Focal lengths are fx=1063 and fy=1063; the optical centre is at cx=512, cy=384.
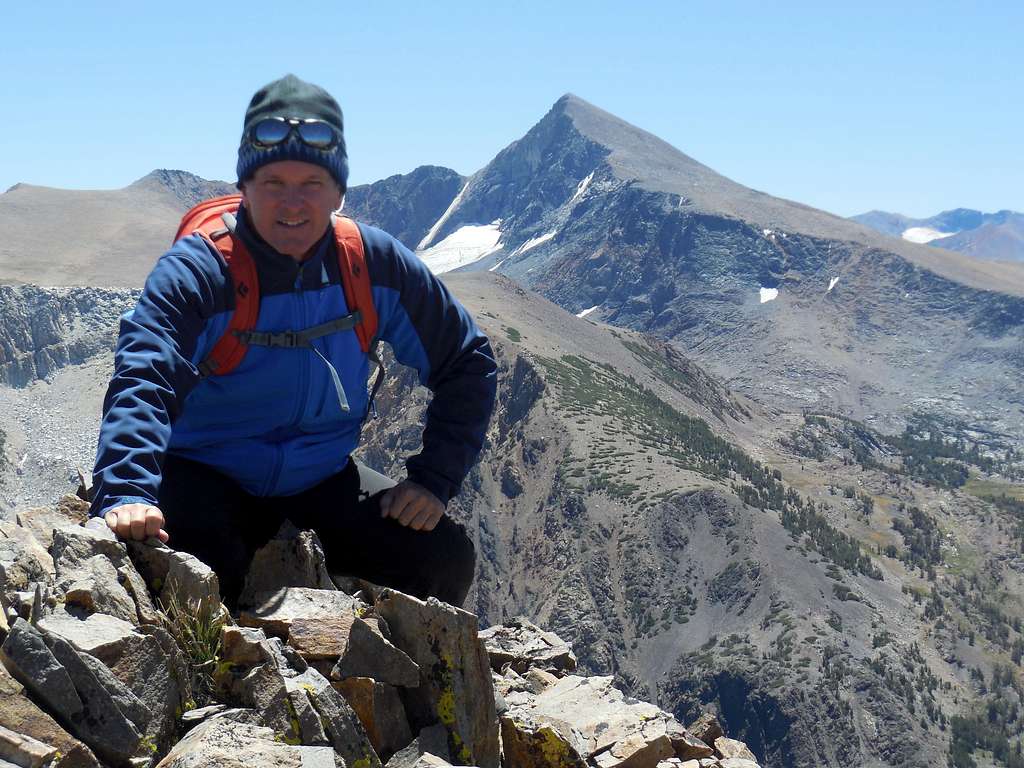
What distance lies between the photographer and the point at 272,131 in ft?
25.3

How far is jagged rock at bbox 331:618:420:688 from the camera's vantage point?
7250 mm

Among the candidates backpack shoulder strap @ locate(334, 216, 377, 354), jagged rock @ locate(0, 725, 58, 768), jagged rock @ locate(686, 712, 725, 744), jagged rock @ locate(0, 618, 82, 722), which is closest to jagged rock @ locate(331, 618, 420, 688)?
jagged rock @ locate(0, 618, 82, 722)

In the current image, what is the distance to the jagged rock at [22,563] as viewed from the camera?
6465 millimetres

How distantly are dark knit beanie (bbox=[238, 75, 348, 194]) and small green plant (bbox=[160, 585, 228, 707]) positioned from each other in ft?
10.4

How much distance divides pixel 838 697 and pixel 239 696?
172456mm

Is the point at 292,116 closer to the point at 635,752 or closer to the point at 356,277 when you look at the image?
the point at 356,277

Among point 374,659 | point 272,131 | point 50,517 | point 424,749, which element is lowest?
point 424,749

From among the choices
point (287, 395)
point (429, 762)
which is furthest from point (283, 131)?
point (429, 762)

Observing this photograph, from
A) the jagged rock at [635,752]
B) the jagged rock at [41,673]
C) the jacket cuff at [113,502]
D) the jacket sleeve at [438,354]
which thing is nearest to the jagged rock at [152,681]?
the jagged rock at [41,673]

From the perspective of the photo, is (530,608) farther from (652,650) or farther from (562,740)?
(562,740)

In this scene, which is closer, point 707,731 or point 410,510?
point 410,510

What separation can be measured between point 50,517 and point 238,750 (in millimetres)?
3723

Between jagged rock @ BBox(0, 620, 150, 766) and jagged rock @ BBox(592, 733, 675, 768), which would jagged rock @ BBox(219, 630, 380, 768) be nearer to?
jagged rock @ BBox(0, 620, 150, 766)

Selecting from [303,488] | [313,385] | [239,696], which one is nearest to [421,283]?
[313,385]
